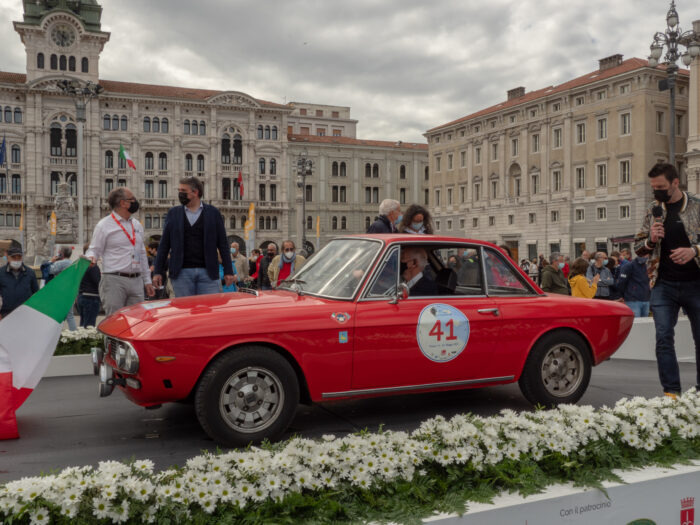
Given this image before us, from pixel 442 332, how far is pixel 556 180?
190ft

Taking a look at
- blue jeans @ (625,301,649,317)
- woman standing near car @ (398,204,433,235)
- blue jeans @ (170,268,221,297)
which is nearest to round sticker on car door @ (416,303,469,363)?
woman standing near car @ (398,204,433,235)

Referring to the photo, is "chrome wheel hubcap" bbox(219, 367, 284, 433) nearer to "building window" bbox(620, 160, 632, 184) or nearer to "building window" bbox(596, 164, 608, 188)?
"building window" bbox(620, 160, 632, 184)

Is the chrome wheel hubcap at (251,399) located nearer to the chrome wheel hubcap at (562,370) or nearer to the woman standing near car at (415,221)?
the chrome wheel hubcap at (562,370)

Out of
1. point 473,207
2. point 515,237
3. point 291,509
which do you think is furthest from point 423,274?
point 473,207

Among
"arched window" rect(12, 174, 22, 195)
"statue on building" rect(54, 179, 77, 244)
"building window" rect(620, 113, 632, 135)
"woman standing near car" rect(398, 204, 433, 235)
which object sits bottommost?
"woman standing near car" rect(398, 204, 433, 235)

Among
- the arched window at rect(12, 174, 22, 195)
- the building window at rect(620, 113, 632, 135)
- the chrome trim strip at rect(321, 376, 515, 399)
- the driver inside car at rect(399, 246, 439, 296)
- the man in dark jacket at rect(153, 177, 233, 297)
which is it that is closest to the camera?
the chrome trim strip at rect(321, 376, 515, 399)

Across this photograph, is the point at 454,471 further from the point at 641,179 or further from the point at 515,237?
the point at 515,237

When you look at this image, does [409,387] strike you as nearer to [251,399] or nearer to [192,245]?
[251,399]

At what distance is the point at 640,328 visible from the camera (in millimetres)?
9148

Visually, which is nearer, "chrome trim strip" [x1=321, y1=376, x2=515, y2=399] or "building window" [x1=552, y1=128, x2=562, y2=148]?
"chrome trim strip" [x1=321, y1=376, x2=515, y2=399]

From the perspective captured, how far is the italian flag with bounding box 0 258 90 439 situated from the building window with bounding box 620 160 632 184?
177ft

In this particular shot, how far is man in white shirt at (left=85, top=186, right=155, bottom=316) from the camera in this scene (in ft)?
23.2

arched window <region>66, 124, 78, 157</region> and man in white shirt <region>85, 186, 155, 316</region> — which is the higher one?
arched window <region>66, 124, 78, 157</region>

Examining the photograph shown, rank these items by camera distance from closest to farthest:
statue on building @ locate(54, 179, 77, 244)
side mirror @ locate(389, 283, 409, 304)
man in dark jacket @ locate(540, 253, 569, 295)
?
side mirror @ locate(389, 283, 409, 304)
man in dark jacket @ locate(540, 253, 569, 295)
statue on building @ locate(54, 179, 77, 244)
